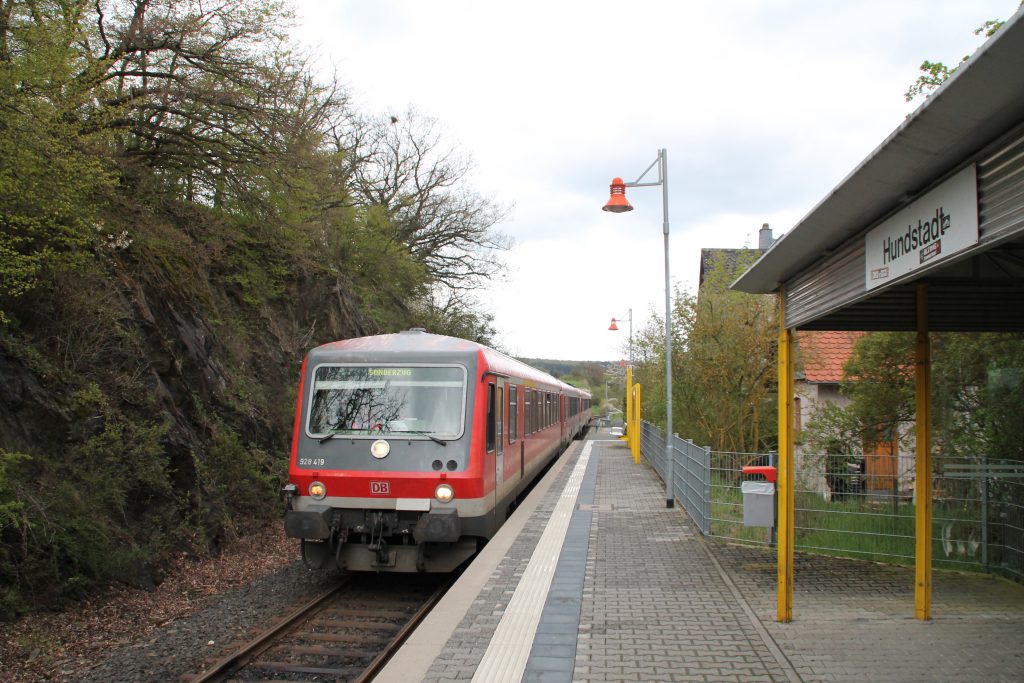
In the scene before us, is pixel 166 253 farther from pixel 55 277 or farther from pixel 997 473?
pixel 997 473

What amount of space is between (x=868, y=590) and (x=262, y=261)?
13.8 meters

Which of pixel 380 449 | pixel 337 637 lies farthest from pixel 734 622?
pixel 380 449

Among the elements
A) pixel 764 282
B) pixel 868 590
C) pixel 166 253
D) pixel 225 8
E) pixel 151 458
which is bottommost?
pixel 868 590

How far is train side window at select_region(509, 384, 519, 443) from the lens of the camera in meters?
11.4

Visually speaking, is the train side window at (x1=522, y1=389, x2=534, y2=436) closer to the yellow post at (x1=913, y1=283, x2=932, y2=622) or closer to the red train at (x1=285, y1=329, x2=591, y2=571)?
the red train at (x1=285, y1=329, x2=591, y2=571)

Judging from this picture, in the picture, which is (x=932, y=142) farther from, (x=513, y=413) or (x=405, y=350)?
(x=513, y=413)

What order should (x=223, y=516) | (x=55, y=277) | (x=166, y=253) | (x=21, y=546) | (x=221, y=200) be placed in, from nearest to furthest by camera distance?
1. (x=21, y=546)
2. (x=55, y=277)
3. (x=223, y=516)
4. (x=166, y=253)
5. (x=221, y=200)

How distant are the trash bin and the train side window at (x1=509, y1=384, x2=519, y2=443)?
4162 mm

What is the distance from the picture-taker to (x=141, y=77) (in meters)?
13.3

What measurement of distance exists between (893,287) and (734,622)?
3.07 meters

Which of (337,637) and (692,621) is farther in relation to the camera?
(337,637)

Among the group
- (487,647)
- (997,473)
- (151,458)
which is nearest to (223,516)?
(151,458)

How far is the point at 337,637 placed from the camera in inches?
273

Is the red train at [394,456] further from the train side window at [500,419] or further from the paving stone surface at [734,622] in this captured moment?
the paving stone surface at [734,622]
